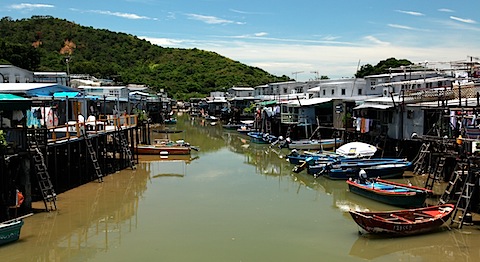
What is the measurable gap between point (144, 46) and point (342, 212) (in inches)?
5014

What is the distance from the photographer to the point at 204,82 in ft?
396

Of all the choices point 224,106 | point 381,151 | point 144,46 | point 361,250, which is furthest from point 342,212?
point 144,46

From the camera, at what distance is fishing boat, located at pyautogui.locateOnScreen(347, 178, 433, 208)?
19.4 meters

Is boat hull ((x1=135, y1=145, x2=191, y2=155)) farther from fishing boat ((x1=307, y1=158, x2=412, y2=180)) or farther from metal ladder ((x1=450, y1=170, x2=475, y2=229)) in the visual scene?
metal ladder ((x1=450, y1=170, x2=475, y2=229))

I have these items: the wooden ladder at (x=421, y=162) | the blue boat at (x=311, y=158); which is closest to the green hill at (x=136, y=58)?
the blue boat at (x=311, y=158)

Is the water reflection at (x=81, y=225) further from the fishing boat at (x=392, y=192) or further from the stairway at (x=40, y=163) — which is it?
the fishing boat at (x=392, y=192)

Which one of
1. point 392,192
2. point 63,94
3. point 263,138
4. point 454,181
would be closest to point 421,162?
point 392,192

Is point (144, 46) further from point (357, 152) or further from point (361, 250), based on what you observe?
point (361, 250)

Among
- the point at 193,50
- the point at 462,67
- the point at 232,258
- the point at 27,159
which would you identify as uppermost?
the point at 193,50

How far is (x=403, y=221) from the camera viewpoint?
53.8 ft

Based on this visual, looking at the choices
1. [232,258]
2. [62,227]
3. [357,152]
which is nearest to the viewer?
[232,258]

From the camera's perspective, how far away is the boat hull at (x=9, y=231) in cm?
1488

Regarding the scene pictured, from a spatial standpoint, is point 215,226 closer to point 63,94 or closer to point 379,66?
point 63,94

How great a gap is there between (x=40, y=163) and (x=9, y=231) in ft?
15.6
